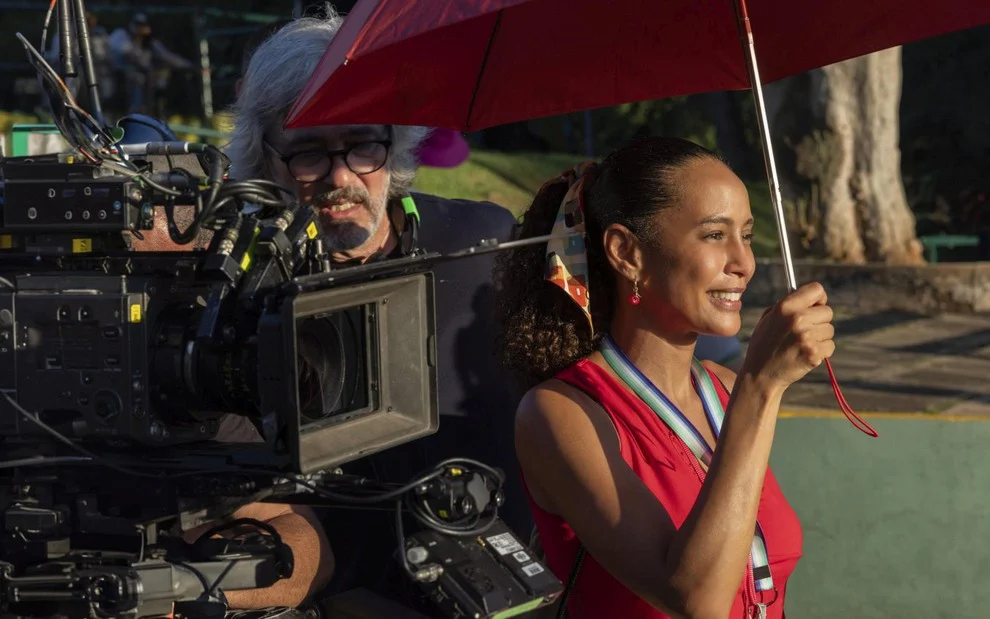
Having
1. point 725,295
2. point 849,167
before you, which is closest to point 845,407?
point 725,295

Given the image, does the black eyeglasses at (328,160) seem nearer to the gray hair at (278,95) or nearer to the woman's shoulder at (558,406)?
the gray hair at (278,95)

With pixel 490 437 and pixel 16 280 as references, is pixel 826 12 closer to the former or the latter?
pixel 490 437

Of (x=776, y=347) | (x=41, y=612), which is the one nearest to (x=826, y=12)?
(x=776, y=347)

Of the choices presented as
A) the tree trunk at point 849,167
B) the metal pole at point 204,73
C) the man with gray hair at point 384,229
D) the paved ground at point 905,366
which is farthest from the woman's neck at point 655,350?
the metal pole at point 204,73

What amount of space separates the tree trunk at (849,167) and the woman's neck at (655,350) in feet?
29.0

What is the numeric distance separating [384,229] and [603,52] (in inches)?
27.0

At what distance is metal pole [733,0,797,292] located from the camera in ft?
8.98

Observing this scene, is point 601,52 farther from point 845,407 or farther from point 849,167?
point 849,167

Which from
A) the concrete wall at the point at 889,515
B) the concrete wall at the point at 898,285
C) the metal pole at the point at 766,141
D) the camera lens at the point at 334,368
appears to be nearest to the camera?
the camera lens at the point at 334,368

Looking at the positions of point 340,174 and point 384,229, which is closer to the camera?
point 340,174

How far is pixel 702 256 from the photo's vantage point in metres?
2.86

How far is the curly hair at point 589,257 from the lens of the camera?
116 inches

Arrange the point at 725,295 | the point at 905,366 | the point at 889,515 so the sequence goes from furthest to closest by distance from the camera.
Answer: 1. the point at 905,366
2. the point at 889,515
3. the point at 725,295

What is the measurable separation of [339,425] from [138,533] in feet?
1.30
